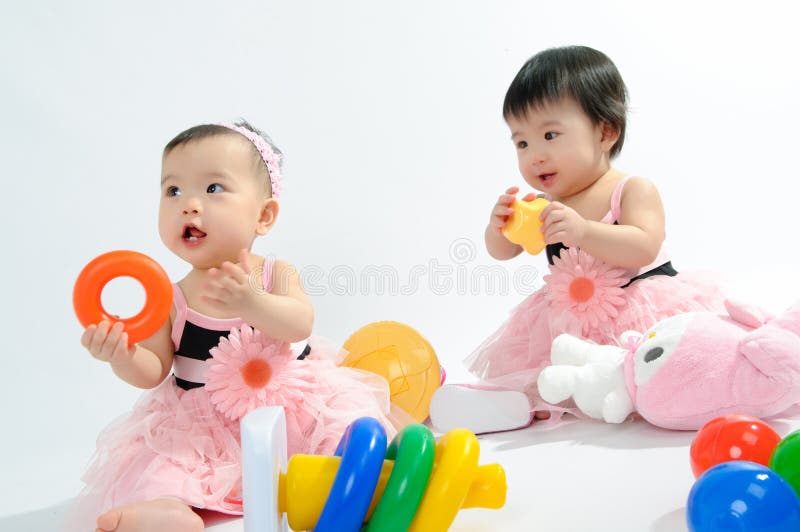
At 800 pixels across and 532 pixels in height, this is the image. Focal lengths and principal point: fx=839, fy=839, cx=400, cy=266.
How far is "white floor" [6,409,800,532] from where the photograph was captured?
1159mm

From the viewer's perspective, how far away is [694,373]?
57.8 inches

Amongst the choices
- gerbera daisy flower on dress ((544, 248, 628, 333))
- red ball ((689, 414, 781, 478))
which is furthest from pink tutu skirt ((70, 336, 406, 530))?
red ball ((689, 414, 781, 478))

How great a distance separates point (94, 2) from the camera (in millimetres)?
2607

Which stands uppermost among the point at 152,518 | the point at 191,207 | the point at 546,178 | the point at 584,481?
the point at 191,207

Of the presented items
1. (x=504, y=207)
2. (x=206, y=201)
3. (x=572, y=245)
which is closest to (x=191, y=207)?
(x=206, y=201)

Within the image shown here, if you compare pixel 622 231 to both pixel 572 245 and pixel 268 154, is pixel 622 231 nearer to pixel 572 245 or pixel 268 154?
pixel 572 245

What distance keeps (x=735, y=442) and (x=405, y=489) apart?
1.55ft

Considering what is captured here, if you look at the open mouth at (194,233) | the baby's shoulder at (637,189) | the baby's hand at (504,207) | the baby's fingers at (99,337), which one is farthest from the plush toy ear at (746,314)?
the baby's fingers at (99,337)

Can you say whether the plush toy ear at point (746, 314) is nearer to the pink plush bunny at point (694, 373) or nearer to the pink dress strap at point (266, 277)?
the pink plush bunny at point (694, 373)

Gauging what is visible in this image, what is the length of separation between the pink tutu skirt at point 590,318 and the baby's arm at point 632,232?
0.07m

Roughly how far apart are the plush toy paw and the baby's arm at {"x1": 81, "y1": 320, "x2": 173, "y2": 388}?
720 millimetres

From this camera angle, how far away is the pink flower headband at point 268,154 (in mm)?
1627

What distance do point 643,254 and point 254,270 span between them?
83cm

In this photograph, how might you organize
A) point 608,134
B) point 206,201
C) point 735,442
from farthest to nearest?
A: point 608,134
point 206,201
point 735,442
